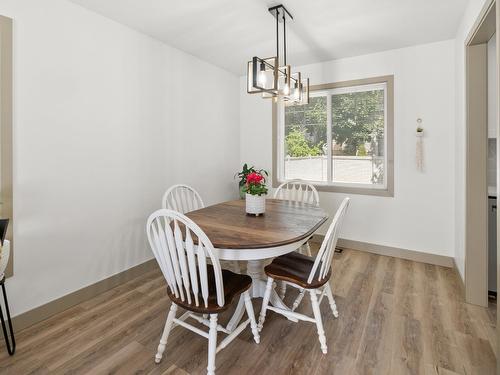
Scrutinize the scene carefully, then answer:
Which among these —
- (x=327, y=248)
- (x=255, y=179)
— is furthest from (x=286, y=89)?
(x=327, y=248)

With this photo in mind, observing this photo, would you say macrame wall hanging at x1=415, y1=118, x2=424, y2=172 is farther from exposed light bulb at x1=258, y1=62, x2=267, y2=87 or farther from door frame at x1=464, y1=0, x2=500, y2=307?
exposed light bulb at x1=258, y1=62, x2=267, y2=87

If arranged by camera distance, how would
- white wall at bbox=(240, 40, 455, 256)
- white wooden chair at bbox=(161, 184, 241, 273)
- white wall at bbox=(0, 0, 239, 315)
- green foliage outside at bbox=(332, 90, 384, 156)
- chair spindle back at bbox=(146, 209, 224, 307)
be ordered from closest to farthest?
chair spindle back at bbox=(146, 209, 224, 307) < white wall at bbox=(0, 0, 239, 315) < white wooden chair at bbox=(161, 184, 241, 273) < white wall at bbox=(240, 40, 455, 256) < green foliage outside at bbox=(332, 90, 384, 156)

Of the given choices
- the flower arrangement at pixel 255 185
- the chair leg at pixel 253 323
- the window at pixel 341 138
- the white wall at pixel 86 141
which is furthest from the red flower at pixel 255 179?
the window at pixel 341 138

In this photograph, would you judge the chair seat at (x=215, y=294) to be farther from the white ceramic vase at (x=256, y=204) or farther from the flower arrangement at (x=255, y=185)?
the flower arrangement at (x=255, y=185)

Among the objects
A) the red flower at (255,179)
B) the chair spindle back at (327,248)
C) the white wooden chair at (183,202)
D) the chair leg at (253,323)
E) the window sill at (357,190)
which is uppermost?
the red flower at (255,179)

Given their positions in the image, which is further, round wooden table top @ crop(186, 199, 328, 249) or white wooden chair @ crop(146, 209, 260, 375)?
round wooden table top @ crop(186, 199, 328, 249)

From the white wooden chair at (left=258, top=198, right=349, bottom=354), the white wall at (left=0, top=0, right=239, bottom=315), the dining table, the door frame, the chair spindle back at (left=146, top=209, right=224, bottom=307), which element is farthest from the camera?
the door frame

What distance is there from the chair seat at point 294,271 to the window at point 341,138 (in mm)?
1911

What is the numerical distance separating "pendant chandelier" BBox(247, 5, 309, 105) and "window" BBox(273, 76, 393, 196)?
1049 millimetres

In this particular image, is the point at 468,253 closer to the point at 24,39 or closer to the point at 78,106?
the point at 78,106

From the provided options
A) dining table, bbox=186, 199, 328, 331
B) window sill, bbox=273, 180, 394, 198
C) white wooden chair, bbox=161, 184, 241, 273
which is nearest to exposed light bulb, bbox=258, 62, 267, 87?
dining table, bbox=186, 199, 328, 331

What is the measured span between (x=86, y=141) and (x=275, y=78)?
5.55ft

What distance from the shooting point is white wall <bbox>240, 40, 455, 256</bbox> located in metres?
3.12

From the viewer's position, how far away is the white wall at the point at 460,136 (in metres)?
2.56
